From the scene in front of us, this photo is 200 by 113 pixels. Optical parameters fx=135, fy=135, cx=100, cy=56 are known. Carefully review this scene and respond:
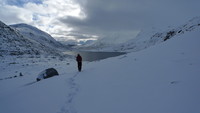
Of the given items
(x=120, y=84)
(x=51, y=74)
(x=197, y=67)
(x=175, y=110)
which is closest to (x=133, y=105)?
(x=175, y=110)

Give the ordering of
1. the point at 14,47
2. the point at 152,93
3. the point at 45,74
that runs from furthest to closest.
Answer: the point at 14,47
the point at 45,74
the point at 152,93

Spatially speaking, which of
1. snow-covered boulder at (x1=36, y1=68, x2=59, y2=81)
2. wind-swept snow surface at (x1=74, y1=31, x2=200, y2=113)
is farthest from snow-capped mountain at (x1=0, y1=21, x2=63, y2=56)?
wind-swept snow surface at (x1=74, y1=31, x2=200, y2=113)

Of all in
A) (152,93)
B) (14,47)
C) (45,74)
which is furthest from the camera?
(14,47)

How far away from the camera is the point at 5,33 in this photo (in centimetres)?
12750

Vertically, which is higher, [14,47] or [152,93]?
[14,47]

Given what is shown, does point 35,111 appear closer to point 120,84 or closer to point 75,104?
point 75,104

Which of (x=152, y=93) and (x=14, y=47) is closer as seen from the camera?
(x=152, y=93)

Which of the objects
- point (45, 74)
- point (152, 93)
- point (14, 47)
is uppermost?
point (14, 47)

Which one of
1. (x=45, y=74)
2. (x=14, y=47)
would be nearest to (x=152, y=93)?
(x=45, y=74)

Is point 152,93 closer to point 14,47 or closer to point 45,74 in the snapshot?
point 45,74

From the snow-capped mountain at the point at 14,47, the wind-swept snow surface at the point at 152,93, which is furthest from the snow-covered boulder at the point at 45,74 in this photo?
the snow-capped mountain at the point at 14,47

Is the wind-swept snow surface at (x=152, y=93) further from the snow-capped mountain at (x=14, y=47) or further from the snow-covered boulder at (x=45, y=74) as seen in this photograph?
the snow-capped mountain at (x=14, y=47)

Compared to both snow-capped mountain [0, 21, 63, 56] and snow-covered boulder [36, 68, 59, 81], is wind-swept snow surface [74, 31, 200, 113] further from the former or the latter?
snow-capped mountain [0, 21, 63, 56]

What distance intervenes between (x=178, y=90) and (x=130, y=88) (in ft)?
8.10
